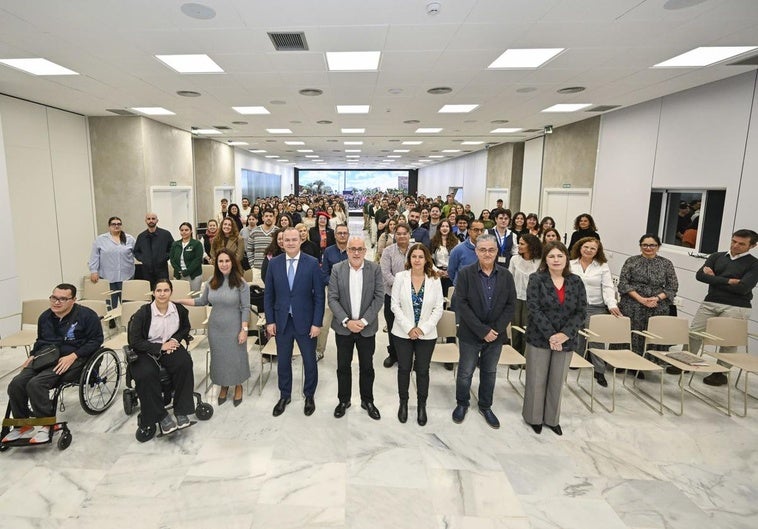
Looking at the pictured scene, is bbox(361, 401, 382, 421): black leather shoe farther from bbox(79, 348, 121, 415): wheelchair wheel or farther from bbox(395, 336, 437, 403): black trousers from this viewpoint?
bbox(79, 348, 121, 415): wheelchair wheel

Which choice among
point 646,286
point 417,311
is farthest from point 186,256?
point 646,286

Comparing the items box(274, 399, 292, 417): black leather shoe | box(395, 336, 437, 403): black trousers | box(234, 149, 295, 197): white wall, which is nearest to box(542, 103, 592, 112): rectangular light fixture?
box(395, 336, 437, 403): black trousers

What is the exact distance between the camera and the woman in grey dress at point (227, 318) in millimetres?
3932

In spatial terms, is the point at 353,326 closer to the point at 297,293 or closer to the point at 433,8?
the point at 297,293

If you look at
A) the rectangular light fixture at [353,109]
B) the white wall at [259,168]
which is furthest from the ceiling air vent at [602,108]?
the white wall at [259,168]

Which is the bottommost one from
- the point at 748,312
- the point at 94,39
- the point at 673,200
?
the point at 748,312

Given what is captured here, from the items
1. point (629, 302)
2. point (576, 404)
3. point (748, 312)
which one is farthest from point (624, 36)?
point (576, 404)

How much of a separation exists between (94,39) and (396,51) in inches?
128

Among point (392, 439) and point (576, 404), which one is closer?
point (392, 439)

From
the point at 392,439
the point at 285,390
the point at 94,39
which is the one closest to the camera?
the point at 392,439

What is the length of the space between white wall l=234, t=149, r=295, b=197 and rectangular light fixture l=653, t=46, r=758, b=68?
1562cm

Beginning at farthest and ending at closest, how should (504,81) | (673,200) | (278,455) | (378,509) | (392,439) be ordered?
(673,200)
(504,81)
(392,439)
(278,455)
(378,509)

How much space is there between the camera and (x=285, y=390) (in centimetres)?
405

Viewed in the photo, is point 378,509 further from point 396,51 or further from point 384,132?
point 384,132
